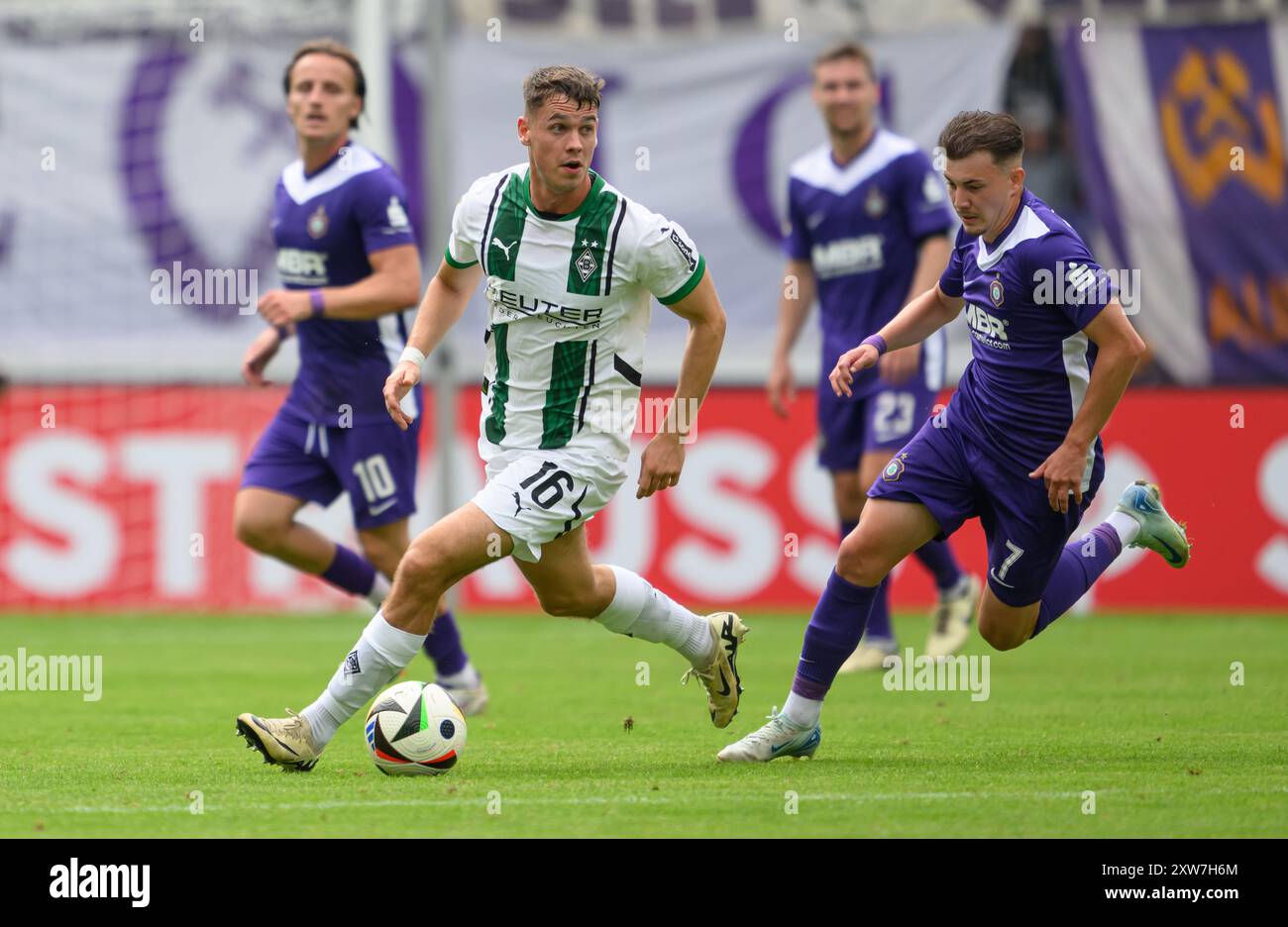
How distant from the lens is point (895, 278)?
966 centimetres

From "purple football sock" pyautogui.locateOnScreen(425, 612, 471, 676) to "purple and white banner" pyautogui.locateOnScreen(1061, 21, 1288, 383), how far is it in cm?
875

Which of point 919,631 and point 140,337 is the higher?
point 140,337

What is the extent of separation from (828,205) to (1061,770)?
4126 mm

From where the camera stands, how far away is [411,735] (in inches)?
248

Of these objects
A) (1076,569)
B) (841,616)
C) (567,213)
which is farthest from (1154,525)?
(567,213)

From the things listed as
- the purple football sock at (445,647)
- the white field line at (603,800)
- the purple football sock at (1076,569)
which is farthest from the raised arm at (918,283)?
the white field line at (603,800)

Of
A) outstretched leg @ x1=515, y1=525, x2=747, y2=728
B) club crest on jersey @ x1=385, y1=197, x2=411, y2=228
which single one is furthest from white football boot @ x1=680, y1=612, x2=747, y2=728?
club crest on jersey @ x1=385, y1=197, x2=411, y2=228

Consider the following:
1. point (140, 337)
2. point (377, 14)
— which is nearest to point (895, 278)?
point (377, 14)

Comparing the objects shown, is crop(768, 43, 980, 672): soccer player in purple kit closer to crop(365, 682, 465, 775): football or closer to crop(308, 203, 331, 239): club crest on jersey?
crop(308, 203, 331, 239): club crest on jersey

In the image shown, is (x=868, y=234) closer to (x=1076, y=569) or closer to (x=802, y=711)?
(x=1076, y=569)

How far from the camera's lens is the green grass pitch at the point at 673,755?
17.6ft

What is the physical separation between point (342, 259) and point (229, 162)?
9.16 meters

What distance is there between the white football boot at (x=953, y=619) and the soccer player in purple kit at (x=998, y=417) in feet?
9.49

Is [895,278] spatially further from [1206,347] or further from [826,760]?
[1206,347]
